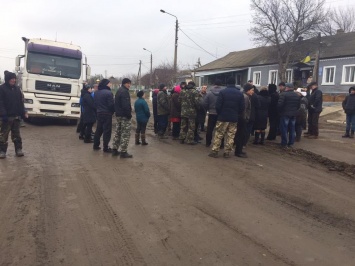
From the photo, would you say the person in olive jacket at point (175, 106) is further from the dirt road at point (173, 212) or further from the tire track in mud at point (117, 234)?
the tire track in mud at point (117, 234)

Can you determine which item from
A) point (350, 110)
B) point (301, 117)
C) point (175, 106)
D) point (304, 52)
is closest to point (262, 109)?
point (301, 117)

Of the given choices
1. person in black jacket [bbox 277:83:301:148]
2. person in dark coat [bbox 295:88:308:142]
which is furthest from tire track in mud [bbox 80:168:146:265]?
person in dark coat [bbox 295:88:308:142]

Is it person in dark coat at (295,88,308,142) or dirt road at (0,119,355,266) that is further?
person in dark coat at (295,88,308,142)

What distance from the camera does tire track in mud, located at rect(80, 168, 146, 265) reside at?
351 centimetres

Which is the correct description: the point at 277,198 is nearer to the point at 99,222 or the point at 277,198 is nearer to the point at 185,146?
the point at 99,222

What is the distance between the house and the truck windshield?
19438 millimetres

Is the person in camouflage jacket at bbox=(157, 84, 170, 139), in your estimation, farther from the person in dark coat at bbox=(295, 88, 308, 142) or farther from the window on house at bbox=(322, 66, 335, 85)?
the window on house at bbox=(322, 66, 335, 85)

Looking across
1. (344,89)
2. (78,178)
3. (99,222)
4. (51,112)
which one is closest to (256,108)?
(78,178)

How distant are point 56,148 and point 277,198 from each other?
615 centimetres

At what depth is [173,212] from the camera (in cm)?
474

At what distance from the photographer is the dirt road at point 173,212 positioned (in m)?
3.63

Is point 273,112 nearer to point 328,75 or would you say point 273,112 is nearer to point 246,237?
point 246,237

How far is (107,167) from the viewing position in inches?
281

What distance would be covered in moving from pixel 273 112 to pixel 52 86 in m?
8.48
